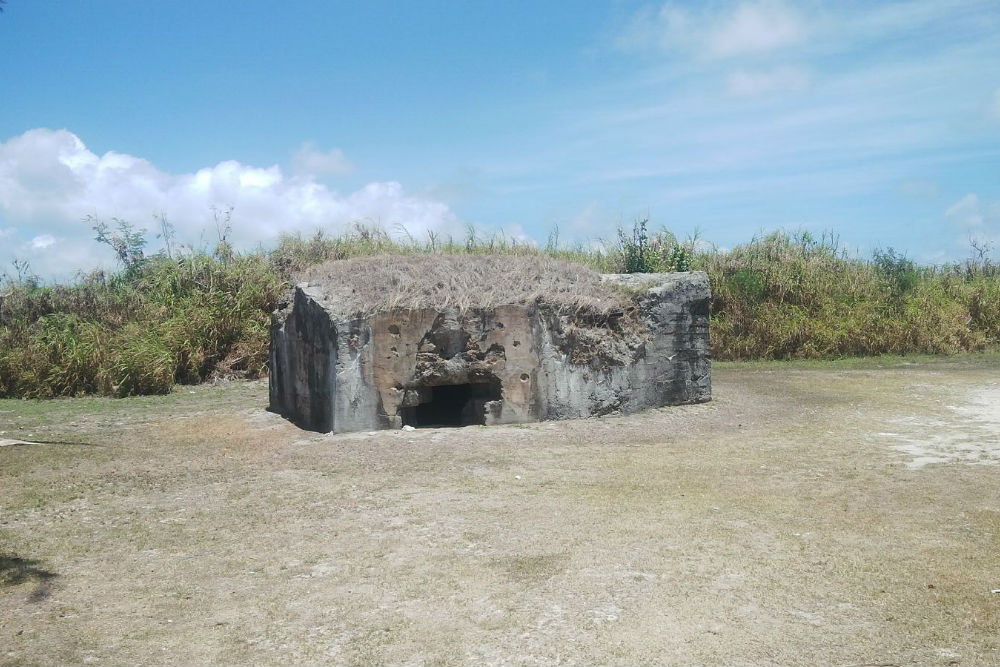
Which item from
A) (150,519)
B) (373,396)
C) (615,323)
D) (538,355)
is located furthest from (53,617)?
(615,323)

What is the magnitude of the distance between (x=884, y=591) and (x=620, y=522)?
5.22ft

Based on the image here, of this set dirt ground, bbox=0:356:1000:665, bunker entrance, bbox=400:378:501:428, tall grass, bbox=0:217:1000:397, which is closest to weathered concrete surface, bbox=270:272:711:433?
bunker entrance, bbox=400:378:501:428

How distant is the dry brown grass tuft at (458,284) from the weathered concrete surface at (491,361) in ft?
0.35

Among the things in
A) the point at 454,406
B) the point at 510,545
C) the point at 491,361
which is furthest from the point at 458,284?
the point at 510,545

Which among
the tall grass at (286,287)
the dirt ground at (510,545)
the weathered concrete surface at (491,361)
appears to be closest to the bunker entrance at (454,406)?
the weathered concrete surface at (491,361)

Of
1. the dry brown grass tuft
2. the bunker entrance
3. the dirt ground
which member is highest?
the dry brown grass tuft

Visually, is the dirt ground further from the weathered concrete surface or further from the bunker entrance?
the bunker entrance

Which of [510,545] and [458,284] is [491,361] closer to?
[458,284]

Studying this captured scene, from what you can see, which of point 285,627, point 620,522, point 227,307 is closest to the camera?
point 285,627

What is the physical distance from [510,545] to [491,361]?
385 centimetres

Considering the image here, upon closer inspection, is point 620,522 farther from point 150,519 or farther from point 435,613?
point 150,519

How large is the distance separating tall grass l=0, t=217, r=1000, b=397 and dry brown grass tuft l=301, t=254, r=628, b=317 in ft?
10.9

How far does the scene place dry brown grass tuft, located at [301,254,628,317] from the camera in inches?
340

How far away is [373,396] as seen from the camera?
27.7 ft
